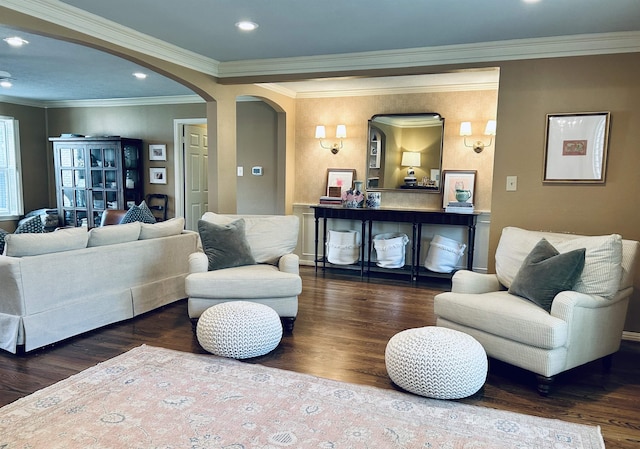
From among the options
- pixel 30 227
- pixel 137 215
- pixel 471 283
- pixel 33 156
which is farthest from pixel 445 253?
pixel 33 156

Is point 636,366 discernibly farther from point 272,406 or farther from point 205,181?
point 205,181

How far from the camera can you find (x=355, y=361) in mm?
2930

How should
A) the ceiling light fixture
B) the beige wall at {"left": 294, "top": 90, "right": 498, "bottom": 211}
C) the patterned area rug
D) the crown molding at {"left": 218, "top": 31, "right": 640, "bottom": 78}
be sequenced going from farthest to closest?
the beige wall at {"left": 294, "top": 90, "right": 498, "bottom": 211}
the ceiling light fixture
the crown molding at {"left": 218, "top": 31, "right": 640, "bottom": 78}
the patterned area rug

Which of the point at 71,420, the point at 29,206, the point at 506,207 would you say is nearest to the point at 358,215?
the point at 506,207

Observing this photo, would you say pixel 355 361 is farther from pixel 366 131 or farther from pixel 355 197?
pixel 366 131

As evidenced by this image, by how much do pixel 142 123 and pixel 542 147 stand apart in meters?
5.92

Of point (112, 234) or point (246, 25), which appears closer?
point (246, 25)

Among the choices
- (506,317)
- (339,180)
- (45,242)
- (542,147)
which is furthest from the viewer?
(339,180)

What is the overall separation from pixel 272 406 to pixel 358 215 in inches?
136

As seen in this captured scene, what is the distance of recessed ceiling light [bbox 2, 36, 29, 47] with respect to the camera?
3.85m

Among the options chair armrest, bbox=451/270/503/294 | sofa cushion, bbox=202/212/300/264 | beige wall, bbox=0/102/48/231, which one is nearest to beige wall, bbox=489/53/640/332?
chair armrest, bbox=451/270/503/294

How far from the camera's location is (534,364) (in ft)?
8.32

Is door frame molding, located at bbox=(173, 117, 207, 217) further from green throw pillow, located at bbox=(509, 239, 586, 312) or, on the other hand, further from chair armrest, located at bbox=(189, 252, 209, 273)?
green throw pillow, located at bbox=(509, 239, 586, 312)

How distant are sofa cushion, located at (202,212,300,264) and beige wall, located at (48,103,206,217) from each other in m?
3.24
